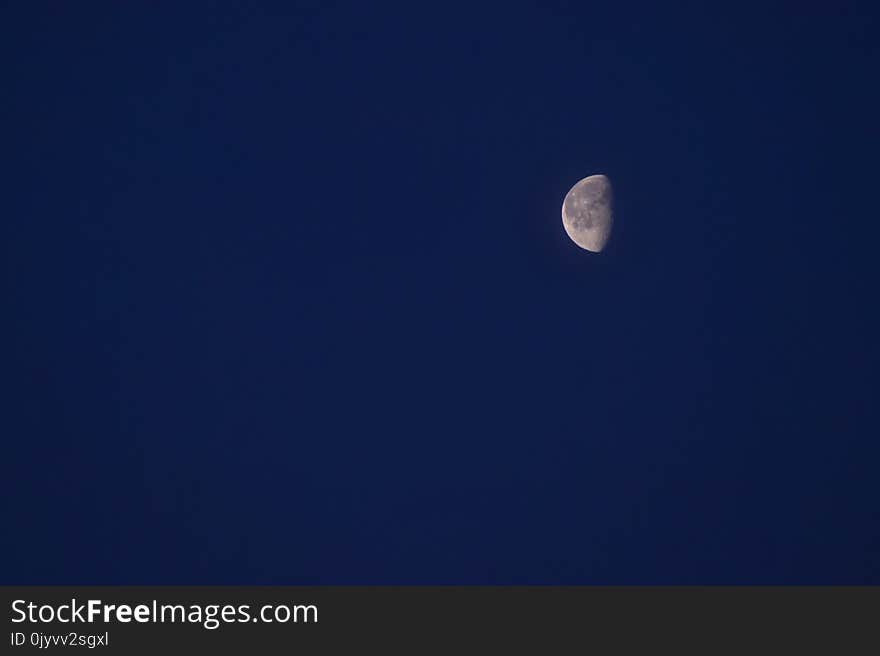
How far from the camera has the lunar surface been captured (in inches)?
125

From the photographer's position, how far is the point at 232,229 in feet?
10.3

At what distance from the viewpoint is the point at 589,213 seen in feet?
10.5

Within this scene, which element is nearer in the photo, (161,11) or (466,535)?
(161,11)

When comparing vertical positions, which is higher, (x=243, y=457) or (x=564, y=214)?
(x=564, y=214)

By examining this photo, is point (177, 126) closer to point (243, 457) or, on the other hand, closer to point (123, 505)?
point (243, 457)

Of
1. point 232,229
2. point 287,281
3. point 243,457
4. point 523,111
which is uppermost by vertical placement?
point 523,111

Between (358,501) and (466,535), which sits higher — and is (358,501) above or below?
above

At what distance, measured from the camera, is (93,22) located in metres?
3.04

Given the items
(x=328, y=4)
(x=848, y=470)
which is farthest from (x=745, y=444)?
(x=328, y=4)

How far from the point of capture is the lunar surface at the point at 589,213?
3178mm

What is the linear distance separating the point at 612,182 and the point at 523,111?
1.82ft

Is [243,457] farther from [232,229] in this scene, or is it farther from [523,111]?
[523,111]

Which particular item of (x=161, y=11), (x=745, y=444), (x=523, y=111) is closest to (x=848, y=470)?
(x=745, y=444)

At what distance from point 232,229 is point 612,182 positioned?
184cm
